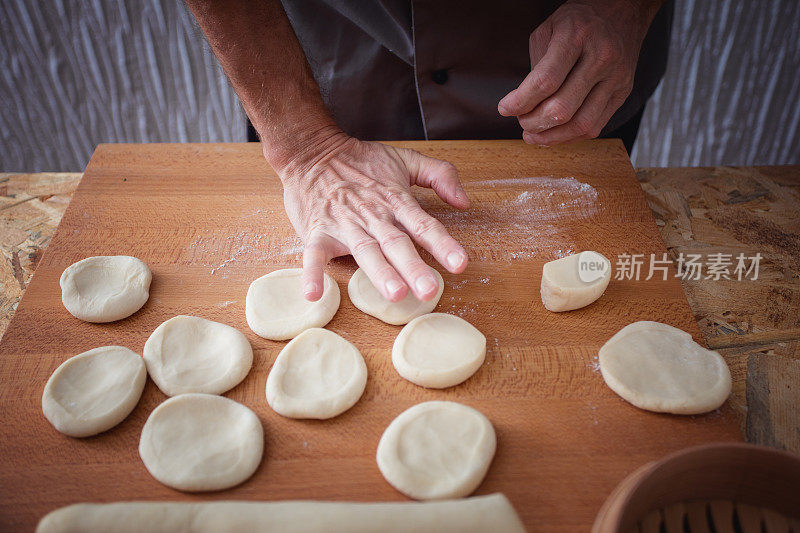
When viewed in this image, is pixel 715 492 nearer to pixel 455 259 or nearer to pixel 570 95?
pixel 455 259

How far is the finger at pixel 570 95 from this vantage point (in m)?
1.79

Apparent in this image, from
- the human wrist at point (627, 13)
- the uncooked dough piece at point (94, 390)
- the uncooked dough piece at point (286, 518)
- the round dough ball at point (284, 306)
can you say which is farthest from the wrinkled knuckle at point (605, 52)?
the uncooked dough piece at point (94, 390)

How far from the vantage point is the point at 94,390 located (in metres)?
1.44

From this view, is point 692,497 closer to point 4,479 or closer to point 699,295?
point 699,295

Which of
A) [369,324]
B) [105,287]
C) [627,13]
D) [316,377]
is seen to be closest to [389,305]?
[369,324]

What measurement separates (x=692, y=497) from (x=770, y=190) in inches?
62.1

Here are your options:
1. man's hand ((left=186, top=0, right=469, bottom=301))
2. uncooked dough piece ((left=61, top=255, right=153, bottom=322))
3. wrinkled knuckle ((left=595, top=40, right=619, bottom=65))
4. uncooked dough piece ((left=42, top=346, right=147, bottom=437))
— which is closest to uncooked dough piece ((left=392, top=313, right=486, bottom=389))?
man's hand ((left=186, top=0, right=469, bottom=301))

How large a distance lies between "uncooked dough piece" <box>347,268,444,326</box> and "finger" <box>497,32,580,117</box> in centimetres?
59

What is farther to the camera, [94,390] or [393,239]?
[393,239]

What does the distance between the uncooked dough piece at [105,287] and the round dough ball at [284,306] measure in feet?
1.07

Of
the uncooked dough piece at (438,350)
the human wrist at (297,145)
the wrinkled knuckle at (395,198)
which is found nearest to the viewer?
the uncooked dough piece at (438,350)

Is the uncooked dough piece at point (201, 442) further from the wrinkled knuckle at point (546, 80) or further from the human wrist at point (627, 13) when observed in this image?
the human wrist at point (627, 13)

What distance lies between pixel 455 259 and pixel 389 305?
0.23m

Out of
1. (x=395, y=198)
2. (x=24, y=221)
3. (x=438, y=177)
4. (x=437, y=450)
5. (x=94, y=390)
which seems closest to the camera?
(x=437, y=450)
